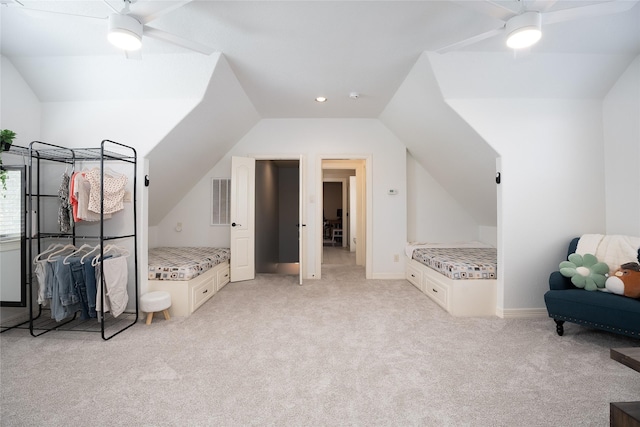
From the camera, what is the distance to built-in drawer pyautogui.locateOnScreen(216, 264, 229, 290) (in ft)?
13.1

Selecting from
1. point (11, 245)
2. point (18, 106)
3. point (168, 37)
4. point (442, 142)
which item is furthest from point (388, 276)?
point (18, 106)

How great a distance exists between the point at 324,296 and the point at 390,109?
2.76 m

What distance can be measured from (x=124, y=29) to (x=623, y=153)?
4450 millimetres

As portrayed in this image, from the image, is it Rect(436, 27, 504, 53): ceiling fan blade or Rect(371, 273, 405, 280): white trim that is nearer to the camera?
Rect(436, 27, 504, 53): ceiling fan blade

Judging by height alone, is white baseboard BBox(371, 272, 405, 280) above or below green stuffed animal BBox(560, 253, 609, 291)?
below

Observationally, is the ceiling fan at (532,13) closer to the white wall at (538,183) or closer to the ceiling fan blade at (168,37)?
the white wall at (538,183)

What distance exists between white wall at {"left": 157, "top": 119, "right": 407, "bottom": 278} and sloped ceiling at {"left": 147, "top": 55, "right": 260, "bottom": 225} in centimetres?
32

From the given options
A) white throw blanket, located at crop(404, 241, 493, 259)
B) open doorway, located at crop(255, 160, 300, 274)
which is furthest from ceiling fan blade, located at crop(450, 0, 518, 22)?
open doorway, located at crop(255, 160, 300, 274)

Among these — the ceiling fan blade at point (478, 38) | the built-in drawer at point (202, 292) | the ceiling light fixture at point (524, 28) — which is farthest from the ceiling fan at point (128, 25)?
the built-in drawer at point (202, 292)

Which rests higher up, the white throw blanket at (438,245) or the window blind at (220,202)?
the window blind at (220,202)

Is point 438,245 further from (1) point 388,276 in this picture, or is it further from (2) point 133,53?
(2) point 133,53

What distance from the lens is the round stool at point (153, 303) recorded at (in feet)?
9.09

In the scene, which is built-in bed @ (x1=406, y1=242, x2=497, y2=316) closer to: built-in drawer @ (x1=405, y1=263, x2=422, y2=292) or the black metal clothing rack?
built-in drawer @ (x1=405, y1=263, x2=422, y2=292)

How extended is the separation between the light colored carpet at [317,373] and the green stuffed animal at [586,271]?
475mm
